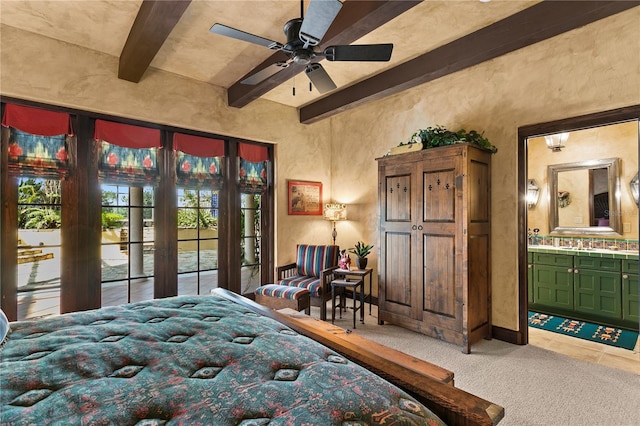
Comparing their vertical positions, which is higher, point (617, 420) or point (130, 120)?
point (130, 120)

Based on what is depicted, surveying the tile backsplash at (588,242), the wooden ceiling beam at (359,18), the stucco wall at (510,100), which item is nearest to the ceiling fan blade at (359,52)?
the wooden ceiling beam at (359,18)

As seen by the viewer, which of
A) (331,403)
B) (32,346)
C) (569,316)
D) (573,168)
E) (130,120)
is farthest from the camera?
(573,168)

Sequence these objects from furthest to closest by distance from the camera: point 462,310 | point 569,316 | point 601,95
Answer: point 569,316 < point 462,310 < point 601,95

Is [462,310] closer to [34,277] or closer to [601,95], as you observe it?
[601,95]

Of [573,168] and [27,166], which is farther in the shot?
[573,168]

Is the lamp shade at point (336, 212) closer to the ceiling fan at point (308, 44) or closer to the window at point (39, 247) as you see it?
the ceiling fan at point (308, 44)

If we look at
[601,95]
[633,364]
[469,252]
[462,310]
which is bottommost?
[633,364]

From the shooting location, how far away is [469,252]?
3.12m

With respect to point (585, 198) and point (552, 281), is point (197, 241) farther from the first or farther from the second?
point (585, 198)

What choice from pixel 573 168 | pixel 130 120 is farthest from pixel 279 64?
pixel 573 168

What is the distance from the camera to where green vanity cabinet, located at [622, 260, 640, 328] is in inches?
142

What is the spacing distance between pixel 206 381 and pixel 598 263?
4738 millimetres

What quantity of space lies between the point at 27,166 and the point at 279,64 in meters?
2.73

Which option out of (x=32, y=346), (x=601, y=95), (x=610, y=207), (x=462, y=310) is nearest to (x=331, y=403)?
(x=32, y=346)
